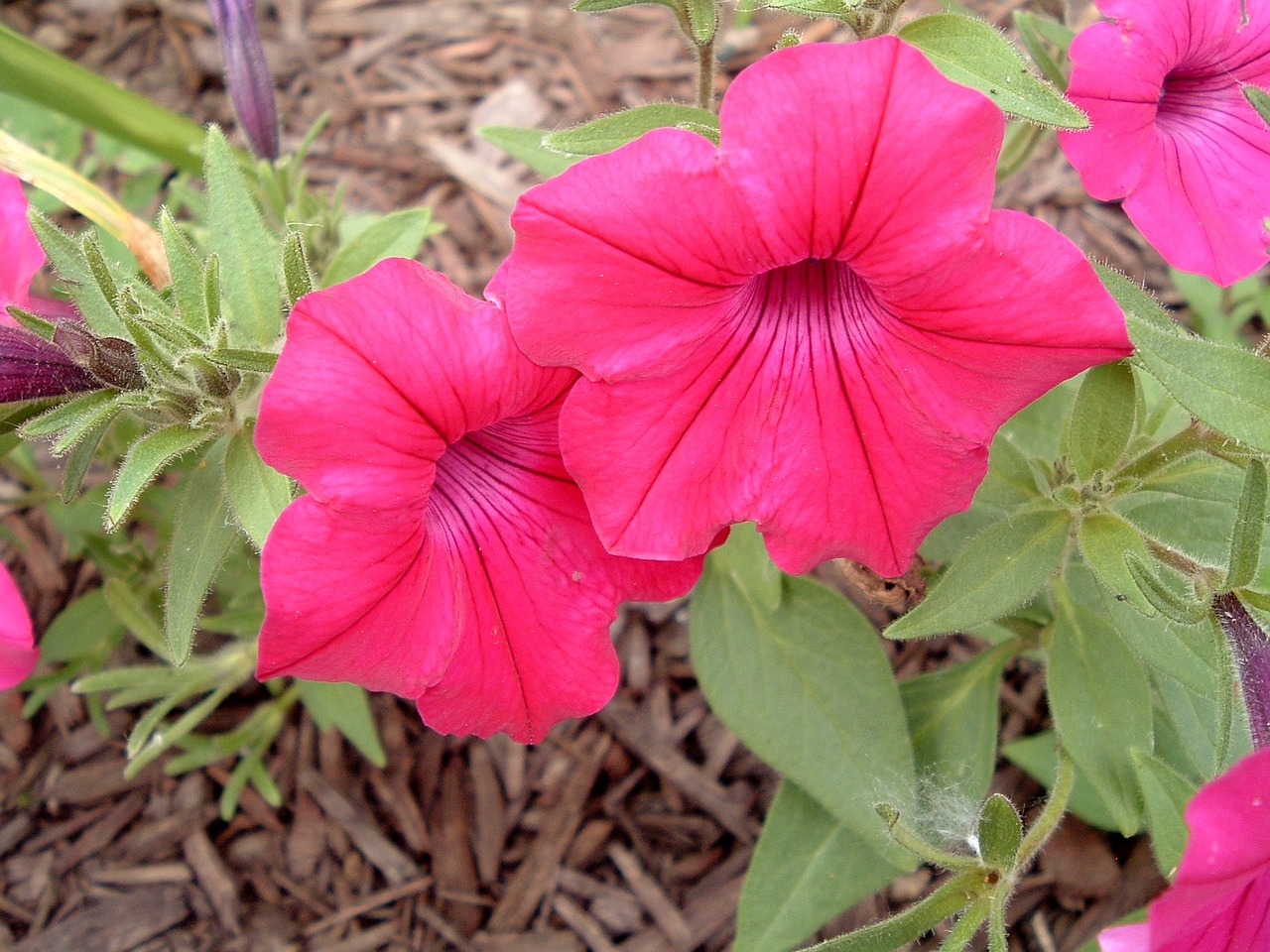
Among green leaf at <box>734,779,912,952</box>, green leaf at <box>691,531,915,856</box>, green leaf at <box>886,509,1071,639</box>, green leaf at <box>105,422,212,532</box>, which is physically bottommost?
green leaf at <box>734,779,912,952</box>

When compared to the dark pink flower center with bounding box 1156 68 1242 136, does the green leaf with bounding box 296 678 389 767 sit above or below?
below

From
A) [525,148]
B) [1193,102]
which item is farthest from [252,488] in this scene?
[1193,102]

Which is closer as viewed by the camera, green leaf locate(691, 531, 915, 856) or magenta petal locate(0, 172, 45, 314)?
magenta petal locate(0, 172, 45, 314)

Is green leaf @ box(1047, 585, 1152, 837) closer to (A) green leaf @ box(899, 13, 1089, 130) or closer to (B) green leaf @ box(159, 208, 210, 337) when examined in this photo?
(A) green leaf @ box(899, 13, 1089, 130)

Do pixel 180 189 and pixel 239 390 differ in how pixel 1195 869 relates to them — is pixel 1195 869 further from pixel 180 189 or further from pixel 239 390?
pixel 180 189

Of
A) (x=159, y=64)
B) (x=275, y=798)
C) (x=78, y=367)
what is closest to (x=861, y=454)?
(x=78, y=367)

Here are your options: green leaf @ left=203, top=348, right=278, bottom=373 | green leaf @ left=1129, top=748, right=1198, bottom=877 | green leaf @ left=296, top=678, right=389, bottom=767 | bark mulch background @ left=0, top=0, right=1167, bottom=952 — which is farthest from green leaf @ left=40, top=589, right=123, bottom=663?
green leaf @ left=1129, top=748, right=1198, bottom=877
